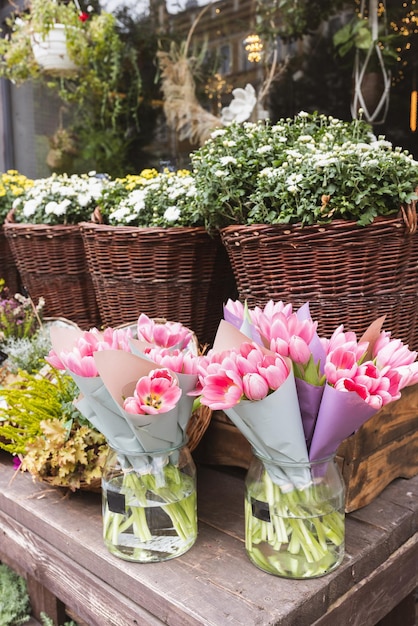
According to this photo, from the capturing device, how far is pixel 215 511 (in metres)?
1.15

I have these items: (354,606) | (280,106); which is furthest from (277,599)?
(280,106)

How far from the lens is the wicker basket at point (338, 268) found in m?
1.10

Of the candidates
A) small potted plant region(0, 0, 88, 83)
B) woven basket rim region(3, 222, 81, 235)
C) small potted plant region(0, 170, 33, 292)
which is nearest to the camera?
woven basket rim region(3, 222, 81, 235)

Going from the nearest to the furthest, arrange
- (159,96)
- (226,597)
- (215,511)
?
1. (226,597)
2. (215,511)
3. (159,96)

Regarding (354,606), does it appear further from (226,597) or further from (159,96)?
(159,96)

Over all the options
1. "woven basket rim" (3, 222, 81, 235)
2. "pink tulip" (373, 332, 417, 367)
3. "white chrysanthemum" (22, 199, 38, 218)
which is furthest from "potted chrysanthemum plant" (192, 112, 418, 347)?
"white chrysanthemum" (22, 199, 38, 218)

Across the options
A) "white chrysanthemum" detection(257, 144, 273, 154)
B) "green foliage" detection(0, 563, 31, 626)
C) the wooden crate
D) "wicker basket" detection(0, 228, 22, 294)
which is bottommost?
"green foliage" detection(0, 563, 31, 626)

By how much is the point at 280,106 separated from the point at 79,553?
2.62 meters

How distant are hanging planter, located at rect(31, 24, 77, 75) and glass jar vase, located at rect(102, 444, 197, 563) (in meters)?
2.48

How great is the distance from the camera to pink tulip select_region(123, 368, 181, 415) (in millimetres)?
823

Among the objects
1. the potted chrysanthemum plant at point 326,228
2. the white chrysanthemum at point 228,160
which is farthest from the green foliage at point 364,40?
the white chrysanthemum at point 228,160

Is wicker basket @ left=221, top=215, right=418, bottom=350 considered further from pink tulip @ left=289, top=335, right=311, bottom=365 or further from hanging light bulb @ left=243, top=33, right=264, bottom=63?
hanging light bulb @ left=243, top=33, right=264, bottom=63

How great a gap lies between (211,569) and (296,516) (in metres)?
0.19

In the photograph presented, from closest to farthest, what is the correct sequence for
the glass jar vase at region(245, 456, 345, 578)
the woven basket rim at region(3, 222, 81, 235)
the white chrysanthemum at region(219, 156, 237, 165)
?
the glass jar vase at region(245, 456, 345, 578) < the white chrysanthemum at region(219, 156, 237, 165) < the woven basket rim at region(3, 222, 81, 235)
